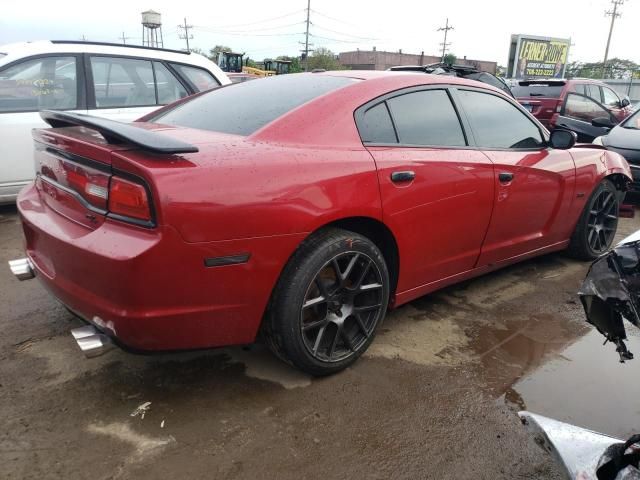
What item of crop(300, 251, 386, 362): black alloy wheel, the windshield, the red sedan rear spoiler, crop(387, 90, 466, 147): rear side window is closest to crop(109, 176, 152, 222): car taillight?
the red sedan rear spoiler

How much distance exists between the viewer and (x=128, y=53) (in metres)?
5.44

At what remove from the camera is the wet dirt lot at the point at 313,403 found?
2.09 metres

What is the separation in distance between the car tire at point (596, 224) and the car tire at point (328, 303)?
242 centimetres

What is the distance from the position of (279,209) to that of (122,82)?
402 cm

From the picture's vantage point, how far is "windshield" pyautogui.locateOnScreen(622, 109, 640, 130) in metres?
7.41

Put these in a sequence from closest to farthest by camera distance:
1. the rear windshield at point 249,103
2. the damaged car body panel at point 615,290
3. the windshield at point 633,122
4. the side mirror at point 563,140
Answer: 1. the damaged car body panel at point 615,290
2. the rear windshield at point 249,103
3. the side mirror at point 563,140
4. the windshield at point 633,122

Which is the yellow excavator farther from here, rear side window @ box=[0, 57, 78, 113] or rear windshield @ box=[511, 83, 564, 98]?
rear side window @ box=[0, 57, 78, 113]

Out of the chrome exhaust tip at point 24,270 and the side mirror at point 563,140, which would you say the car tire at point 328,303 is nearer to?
the chrome exhaust tip at point 24,270

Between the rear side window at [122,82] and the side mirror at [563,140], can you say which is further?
the rear side window at [122,82]

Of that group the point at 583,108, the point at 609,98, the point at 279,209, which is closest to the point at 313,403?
the point at 279,209

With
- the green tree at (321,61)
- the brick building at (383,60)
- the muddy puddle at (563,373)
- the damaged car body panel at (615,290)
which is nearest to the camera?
the damaged car body panel at (615,290)

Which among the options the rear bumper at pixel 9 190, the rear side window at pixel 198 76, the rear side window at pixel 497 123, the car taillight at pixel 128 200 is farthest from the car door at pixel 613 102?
the car taillight at pixel 128 200

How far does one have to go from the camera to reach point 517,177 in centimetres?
346

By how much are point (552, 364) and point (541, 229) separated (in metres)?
1.31
